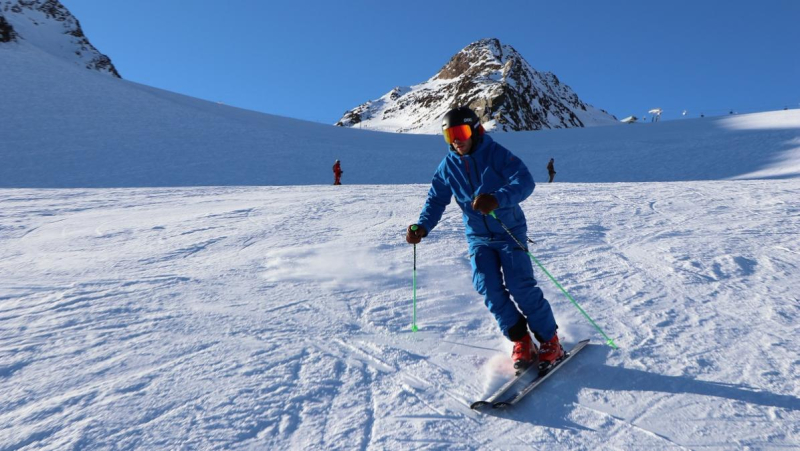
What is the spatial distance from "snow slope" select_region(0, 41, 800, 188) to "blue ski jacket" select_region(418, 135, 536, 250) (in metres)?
15.5

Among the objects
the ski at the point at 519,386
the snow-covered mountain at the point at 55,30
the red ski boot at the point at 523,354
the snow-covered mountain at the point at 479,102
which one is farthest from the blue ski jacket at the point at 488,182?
the snow-covered mountain at the point at 479,102

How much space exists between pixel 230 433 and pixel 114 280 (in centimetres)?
269

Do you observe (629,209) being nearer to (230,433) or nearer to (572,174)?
(230,433)

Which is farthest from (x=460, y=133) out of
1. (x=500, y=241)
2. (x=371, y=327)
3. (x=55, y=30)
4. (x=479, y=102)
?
(x=479, y=102)

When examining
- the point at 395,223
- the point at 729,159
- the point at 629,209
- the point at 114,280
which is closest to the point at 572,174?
the point at 729,159

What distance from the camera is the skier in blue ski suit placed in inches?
106

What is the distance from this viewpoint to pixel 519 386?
8.24ft

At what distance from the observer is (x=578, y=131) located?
27.3m

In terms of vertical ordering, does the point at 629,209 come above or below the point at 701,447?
above

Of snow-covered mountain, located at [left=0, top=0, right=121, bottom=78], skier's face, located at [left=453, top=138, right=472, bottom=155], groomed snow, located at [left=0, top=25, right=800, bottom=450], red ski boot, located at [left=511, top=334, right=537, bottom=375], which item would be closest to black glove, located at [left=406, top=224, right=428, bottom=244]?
skier's face, located at [left=453, top=138, right=472, bottom=155]

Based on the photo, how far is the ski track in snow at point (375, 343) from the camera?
7.00 feet

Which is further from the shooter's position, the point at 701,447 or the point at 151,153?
the point at 151,153

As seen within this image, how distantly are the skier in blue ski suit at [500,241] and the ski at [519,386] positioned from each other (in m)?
0.06

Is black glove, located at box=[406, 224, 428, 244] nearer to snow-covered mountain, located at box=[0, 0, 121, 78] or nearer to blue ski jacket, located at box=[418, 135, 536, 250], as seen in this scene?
blue ski jacket, located at box=[418, 135, 536, 250]
